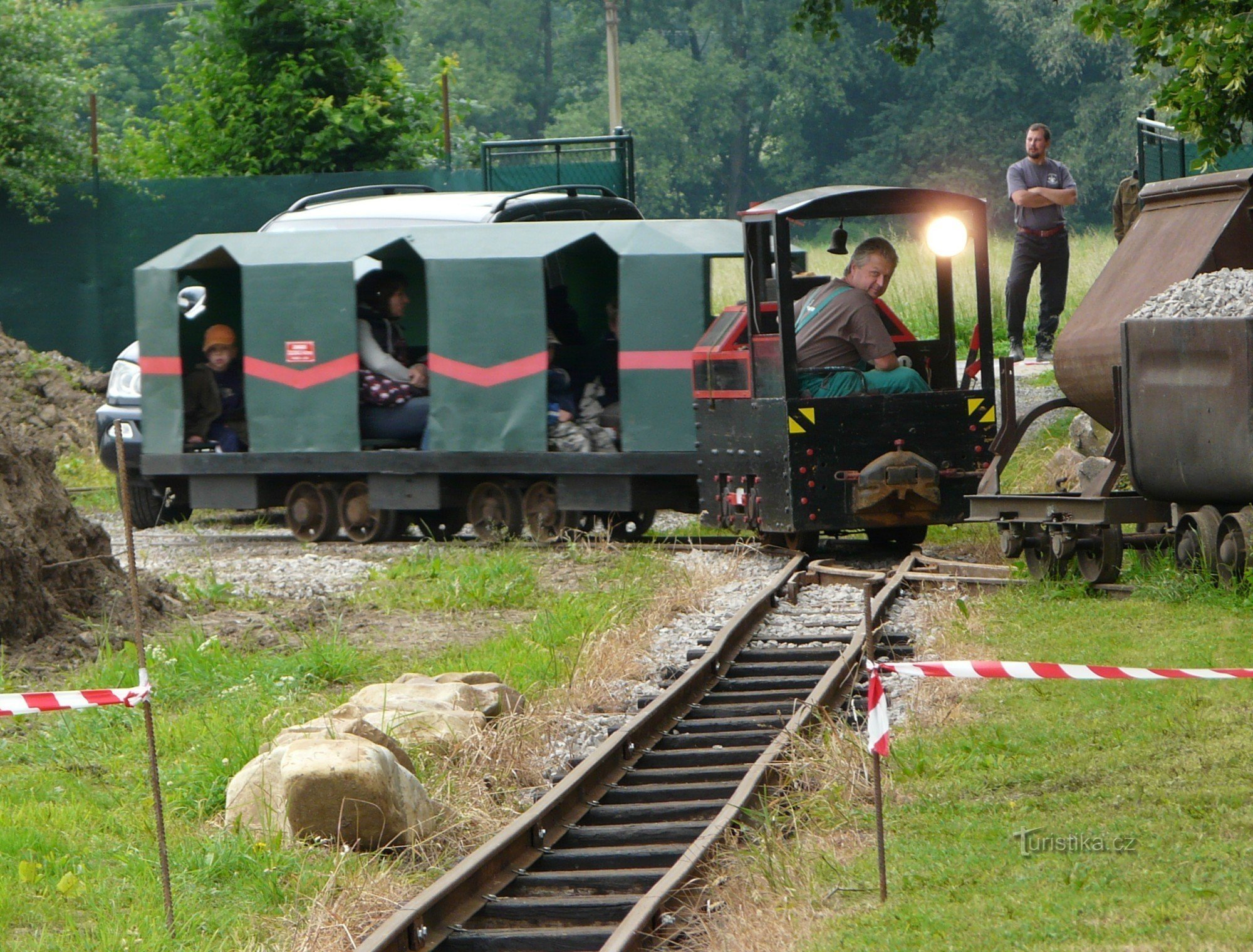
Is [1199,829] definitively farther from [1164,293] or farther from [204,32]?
[204,32]

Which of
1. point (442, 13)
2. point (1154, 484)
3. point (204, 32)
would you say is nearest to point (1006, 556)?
point (1154, 484)

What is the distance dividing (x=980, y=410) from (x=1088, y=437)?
2955 mm

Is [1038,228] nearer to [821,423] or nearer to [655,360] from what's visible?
[655,360]

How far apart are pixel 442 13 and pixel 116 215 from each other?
45.9m

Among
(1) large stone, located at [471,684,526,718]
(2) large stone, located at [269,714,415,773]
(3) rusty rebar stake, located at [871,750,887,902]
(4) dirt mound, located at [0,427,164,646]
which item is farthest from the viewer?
(4) dirt mound, located at [0,427,164,646]

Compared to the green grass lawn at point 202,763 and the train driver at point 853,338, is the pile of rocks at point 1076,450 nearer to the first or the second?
the train driver at point 853,338

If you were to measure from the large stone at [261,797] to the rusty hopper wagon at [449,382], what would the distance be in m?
7.49

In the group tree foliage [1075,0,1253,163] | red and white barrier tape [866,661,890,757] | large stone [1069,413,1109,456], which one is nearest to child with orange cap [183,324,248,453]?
large stone [1069,413,1109,456]

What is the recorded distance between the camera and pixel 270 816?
6.68m

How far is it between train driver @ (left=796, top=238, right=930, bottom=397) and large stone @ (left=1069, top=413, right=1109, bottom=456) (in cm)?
303

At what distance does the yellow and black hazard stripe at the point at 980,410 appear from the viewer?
41.7ft

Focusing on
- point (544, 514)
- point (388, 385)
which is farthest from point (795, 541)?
point (388, 385)

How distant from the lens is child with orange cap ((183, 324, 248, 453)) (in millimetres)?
17078

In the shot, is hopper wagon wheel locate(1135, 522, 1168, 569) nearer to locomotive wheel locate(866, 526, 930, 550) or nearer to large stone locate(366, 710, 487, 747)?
locomotive wheel locate(866, 526, 930, 550)
